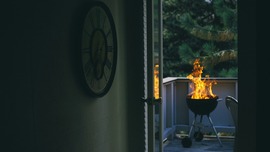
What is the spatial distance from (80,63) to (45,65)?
43cm

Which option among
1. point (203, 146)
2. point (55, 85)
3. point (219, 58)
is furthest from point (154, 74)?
point (219, 58)

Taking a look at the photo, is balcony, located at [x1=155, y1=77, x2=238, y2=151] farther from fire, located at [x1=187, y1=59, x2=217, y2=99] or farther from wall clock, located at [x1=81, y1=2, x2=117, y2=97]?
wall clock, located at [x1=81, y1=2, x2=117, y2=97]

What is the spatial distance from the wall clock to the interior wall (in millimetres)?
79

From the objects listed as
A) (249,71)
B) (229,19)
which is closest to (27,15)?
(249,71)

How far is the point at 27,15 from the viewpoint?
2.10 m

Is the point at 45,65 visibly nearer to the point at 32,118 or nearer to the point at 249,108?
the point at 32,118

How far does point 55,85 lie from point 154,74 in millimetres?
1185

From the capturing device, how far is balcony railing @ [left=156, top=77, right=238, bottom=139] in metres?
6.35

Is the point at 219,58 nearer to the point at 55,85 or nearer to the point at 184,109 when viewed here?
the point at 184,109

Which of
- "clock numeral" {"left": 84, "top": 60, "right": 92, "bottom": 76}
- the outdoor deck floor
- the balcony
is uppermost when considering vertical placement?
"clock numeral" {"left": 84, "top": 60, "right": 92, "bottom": 76}

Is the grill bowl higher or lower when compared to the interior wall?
lower

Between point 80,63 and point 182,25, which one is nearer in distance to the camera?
point 80,63

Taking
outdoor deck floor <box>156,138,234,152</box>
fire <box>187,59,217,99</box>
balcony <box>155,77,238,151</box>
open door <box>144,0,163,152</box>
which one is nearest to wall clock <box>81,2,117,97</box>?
open door <box>144,0,163,152</box>

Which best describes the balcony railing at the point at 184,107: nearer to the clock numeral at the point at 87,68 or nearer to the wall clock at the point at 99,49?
the wall clock at the point at 99,49
